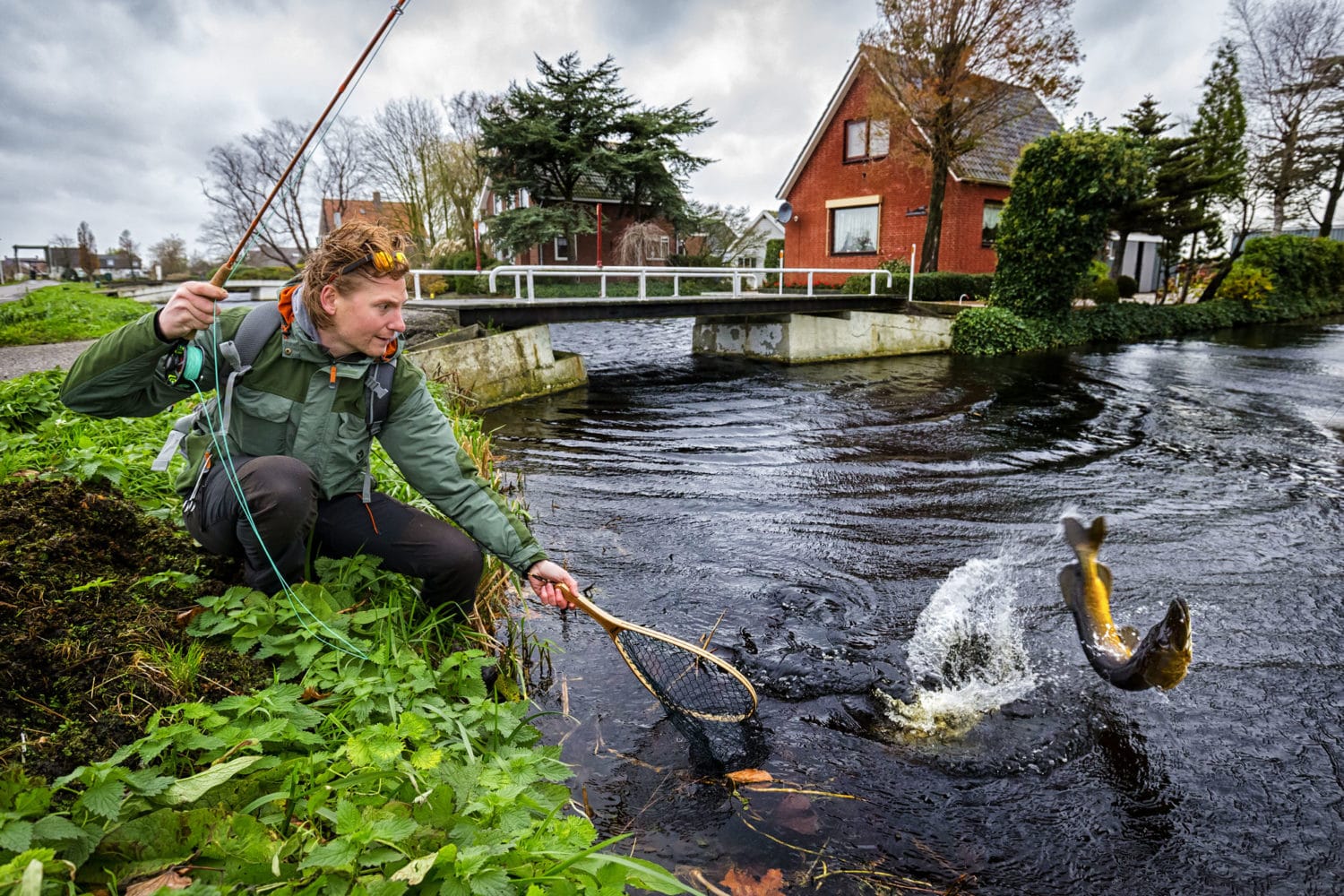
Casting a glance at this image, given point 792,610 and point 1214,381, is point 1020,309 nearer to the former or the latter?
point 1214,381

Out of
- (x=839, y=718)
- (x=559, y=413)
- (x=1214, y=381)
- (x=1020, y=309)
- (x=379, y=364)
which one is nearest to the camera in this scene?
(x=379, y=364)

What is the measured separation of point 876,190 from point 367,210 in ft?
85.1

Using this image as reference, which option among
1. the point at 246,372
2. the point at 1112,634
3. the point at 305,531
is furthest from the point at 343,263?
the point at 1112,634

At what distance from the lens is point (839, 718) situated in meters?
3.68

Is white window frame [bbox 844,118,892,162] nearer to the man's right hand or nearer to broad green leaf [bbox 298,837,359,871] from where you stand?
the man's right hand

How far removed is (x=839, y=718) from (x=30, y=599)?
11.0 ft

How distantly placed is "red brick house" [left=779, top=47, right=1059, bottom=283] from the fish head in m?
23.4

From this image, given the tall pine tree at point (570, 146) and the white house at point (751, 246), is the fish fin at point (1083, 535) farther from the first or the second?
the white house at point (751, 246)

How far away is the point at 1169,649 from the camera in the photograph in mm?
3146

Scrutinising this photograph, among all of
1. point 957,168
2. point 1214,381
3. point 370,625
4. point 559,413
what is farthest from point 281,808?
point 957,168

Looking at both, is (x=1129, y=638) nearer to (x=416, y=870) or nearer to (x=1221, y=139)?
(x=416, y=870)

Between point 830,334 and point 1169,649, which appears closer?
point 1169,649

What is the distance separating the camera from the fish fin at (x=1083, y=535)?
3934 mm

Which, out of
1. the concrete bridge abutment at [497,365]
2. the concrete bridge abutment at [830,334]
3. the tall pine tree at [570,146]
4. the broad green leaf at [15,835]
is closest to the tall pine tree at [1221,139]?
the concrete bridge abutment at [830,334]
